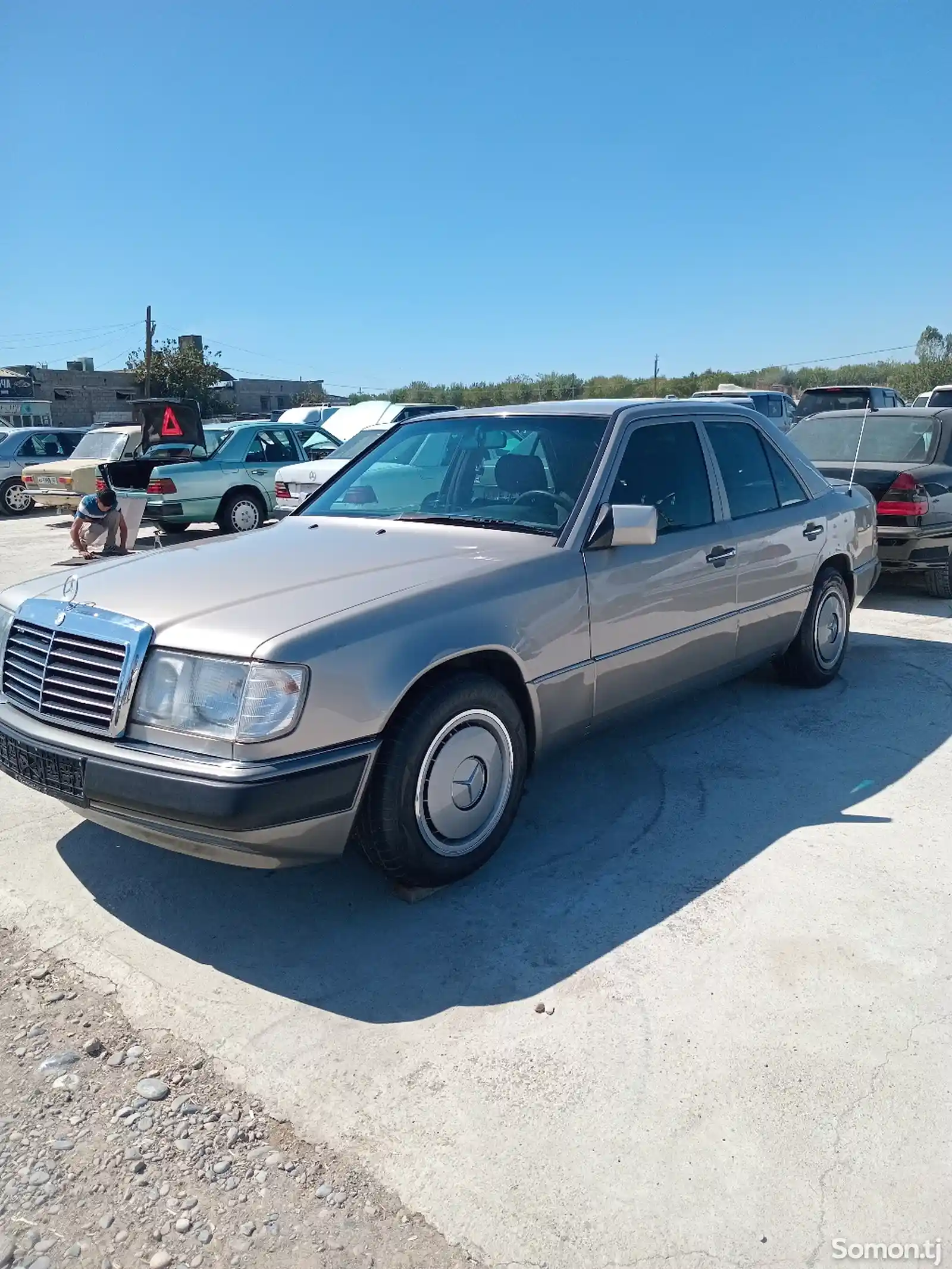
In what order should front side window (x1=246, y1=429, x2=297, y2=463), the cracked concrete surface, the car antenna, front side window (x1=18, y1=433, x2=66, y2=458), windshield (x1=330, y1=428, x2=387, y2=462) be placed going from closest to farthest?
the cracked concrete surface < the car antenna < windshield (x1=330, y1=428, x2=387, y2=462) < front side window (x1=246, y1=429, x2=297, y2=463) < front side window (x1=18, y1=433, x2=66, y2=458)

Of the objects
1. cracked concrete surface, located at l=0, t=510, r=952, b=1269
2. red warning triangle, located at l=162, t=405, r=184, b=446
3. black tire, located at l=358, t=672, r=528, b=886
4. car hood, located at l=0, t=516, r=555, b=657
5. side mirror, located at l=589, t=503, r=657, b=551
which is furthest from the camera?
red warning triangle, located at l=162, t=405, r=184, b=446

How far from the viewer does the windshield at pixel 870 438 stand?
8.22 m

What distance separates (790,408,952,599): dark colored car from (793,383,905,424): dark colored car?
20.1 feet

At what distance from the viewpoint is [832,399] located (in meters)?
16.2

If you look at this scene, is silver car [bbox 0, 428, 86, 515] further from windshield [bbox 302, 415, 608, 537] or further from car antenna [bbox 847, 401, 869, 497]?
windshield [bbox 302, 415, 608, 537]

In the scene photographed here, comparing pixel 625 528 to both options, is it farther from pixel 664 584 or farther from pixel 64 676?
pixel 64 676

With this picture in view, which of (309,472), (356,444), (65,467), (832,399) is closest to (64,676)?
(309,472)

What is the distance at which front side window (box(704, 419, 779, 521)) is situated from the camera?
4625 mm

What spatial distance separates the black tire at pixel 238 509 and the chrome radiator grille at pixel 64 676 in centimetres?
986

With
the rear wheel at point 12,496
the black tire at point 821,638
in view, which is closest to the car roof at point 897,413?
the black tire at point 821,638

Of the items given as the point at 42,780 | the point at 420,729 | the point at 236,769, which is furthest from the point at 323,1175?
the point at 42,780

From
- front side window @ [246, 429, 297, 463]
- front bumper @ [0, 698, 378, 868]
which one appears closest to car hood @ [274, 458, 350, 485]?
front side window @ [246, 429, 297, 463]

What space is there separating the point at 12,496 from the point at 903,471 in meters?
16.5

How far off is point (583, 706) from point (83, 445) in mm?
15606
